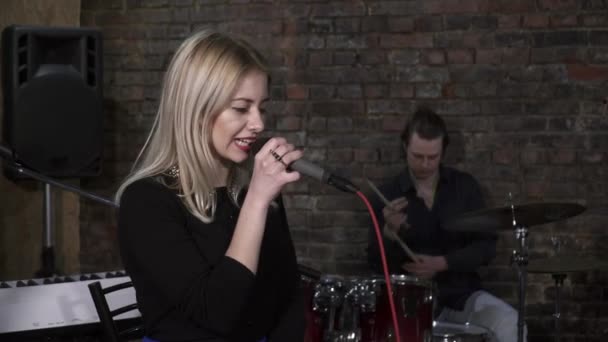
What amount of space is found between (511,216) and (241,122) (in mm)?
1825

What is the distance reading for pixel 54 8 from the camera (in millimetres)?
4449

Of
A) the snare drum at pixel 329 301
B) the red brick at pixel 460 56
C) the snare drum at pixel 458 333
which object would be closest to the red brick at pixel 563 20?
the red brick at pixel 460 56

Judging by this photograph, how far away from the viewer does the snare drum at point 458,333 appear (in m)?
3.10

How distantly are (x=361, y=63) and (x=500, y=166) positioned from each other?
2.69 feet

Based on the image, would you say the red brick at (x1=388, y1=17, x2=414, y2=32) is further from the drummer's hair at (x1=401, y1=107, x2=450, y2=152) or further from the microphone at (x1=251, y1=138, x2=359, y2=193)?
the microphone at (x1=251, y1=138, x2=359, y2=193)

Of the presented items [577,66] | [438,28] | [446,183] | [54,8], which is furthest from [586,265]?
[54,8]

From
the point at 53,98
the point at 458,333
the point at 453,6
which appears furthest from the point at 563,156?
the point at 53,98

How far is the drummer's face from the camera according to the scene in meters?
A: 3.84

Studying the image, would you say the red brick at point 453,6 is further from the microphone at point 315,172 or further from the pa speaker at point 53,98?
the microphone at point 315,172

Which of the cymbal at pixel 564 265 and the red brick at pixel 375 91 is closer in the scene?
the cymbal at pixel 564 265

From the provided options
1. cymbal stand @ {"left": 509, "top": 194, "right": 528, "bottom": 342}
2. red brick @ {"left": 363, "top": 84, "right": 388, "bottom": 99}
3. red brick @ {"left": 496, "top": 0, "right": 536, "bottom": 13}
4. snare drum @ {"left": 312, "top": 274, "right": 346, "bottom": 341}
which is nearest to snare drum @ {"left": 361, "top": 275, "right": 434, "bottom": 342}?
snare drum @ {"left": 312, "top": 274, "right": 346, "bottom": 341}

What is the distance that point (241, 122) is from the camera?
66.4 inches

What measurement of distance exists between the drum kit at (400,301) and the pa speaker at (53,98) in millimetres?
1446

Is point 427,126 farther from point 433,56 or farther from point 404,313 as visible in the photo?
point 404,313
